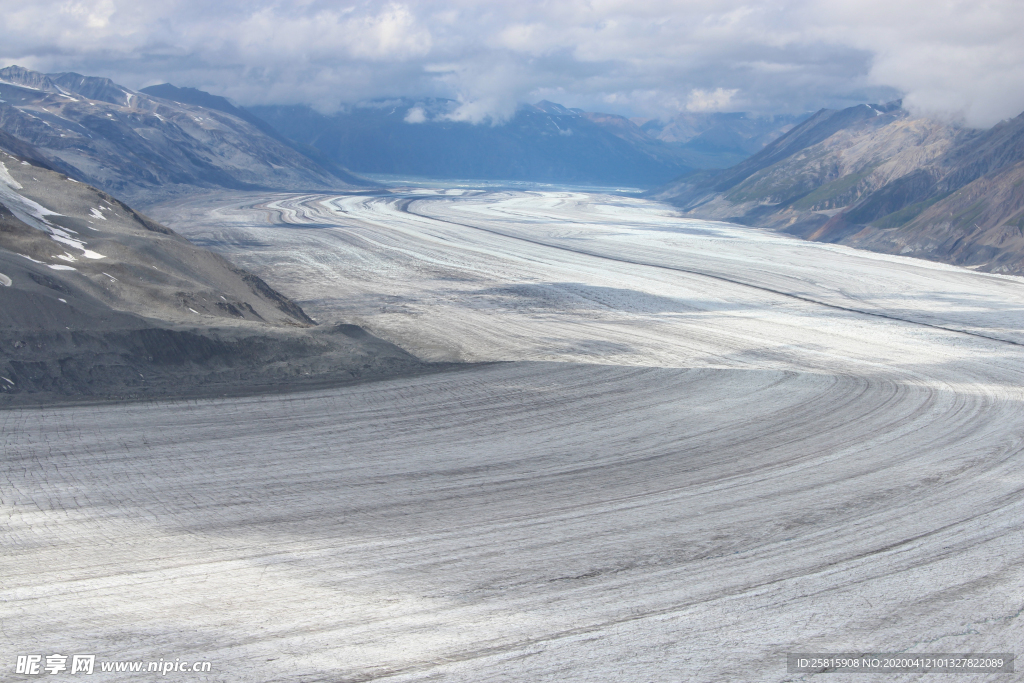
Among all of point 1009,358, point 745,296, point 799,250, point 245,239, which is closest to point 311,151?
point 245,239

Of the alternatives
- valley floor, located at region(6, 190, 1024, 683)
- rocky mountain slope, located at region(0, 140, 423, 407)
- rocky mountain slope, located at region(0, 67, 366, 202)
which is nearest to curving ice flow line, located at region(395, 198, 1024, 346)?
valley floor, located at region(6, 190, 1024, 683)

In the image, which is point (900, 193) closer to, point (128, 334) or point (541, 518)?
point (541, 518)

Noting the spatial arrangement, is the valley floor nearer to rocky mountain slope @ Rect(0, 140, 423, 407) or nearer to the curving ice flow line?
rocky mountain slope @ Rect(0, 140, 423, 407)

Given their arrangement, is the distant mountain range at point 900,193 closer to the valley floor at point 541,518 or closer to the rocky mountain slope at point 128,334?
the valley floor at point 541,518

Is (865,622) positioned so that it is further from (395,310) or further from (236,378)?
(395,310)

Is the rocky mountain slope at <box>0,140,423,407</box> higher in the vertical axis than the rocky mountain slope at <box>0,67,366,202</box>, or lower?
lower

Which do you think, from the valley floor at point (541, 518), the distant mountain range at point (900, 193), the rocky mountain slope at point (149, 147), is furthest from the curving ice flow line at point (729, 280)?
the rocky mountain slope at point (149, 147)

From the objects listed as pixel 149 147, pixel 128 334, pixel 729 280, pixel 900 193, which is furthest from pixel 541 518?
pixel 149 147
